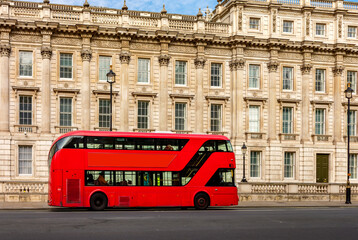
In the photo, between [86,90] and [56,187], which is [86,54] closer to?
[86,90]

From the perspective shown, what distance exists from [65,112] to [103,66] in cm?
493

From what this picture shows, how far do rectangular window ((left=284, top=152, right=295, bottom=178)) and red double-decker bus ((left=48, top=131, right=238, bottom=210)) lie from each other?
18.9m

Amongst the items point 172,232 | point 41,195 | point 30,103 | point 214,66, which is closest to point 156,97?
point 214,66

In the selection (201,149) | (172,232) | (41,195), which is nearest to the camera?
(172,232)

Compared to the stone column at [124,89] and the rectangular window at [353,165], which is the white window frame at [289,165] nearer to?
the rectangular window at [353,165]

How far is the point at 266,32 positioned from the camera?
45562 millimetres

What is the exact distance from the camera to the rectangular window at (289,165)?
45.5 meters

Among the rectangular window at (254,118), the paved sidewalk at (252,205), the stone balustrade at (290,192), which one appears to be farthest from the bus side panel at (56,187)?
the rectangular window at (254,118)

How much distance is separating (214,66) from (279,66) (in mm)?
5971

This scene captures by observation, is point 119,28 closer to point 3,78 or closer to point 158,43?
point 158,43

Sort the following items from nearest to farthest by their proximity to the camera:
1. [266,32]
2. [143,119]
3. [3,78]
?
[3,78] → [143,119] → [266,32]

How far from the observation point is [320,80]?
4706cm

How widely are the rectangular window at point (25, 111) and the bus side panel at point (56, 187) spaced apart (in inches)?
643

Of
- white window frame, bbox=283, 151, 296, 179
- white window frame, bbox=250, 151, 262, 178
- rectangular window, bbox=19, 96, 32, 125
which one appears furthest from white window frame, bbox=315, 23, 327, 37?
rectangular window, bbox=19, 96, 32, 125
